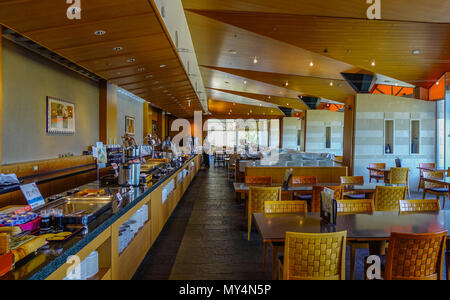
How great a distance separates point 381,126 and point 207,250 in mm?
8166

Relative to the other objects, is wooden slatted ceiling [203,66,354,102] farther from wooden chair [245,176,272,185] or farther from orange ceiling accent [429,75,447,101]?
wooden chair [245,176,272,185]

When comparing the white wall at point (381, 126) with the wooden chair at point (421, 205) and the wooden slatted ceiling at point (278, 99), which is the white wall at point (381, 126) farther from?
the wooden chair at point (421, 205)

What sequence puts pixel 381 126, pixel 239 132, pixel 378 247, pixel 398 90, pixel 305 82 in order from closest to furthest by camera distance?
pixel 378 247 → pixel 381 126 → pixel 305 82 → pixel 398 90 → pixel 239 132

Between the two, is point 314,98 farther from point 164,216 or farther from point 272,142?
point 164,216

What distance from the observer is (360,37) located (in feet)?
19.9

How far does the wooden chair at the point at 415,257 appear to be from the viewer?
6.92 ft

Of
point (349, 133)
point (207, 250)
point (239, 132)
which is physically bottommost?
point (207, 250)

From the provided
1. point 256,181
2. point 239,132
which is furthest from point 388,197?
point 239,132

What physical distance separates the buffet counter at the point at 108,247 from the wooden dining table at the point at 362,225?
124cm

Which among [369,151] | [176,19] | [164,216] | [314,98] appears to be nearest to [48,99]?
[176,19]

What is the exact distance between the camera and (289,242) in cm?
209

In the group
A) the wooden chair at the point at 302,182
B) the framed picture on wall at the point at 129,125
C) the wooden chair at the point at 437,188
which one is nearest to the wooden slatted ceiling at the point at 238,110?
the framed picture on wall at the point at 129,125

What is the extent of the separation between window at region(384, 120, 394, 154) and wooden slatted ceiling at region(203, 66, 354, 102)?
1746 millimetres

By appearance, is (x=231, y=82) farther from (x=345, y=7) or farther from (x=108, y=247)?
(x=108, y=247)
